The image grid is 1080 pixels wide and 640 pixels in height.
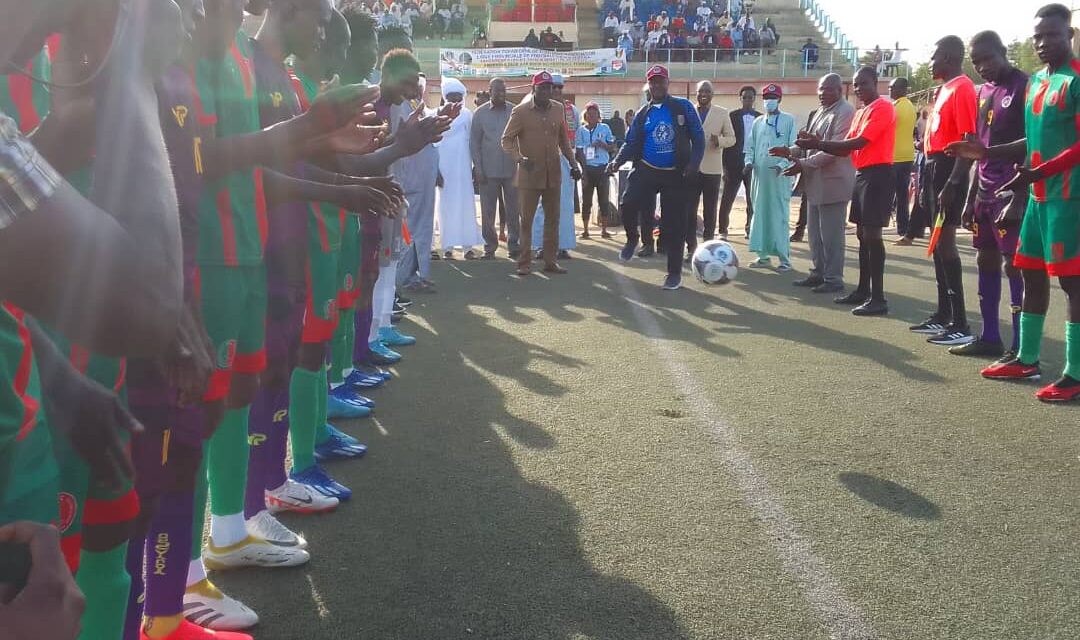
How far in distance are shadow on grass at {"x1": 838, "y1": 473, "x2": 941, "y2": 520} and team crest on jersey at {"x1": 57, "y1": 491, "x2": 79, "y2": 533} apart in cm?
299

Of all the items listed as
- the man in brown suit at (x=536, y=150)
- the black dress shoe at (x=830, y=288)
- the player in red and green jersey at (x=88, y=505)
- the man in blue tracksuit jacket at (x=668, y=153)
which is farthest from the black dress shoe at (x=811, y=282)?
the player in red and green jersey at (x=88, y=505)

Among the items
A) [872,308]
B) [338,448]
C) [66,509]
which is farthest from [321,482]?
[872,308]

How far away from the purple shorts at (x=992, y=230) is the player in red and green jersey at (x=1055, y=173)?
305 millimetres

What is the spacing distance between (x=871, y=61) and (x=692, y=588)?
109 feet

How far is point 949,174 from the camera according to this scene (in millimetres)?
6699

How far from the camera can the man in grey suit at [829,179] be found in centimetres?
833

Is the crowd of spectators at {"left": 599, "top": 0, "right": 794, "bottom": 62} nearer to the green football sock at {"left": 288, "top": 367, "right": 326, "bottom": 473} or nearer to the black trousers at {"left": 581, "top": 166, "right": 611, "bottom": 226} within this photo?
the black trousers at {"left": 581, "top": 166, "right": 611, "bottom": 226}

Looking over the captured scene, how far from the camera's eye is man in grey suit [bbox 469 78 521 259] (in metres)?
10.9

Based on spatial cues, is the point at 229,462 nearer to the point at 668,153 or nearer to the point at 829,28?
the point at 668,153

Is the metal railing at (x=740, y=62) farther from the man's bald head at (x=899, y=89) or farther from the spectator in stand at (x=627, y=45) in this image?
the man's bald head at (x=899, y=89)

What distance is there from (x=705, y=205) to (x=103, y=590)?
34.1 feet

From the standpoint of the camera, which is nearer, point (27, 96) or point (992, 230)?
point (27, 96)

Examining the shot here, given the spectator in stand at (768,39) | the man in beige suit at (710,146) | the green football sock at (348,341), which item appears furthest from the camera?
the spectator in stand at (768,39)

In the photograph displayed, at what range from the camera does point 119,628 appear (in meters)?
1.95
